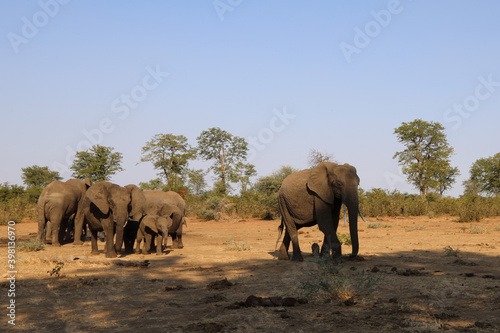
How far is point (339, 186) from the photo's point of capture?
38.4 ft

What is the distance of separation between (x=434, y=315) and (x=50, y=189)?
621 inches

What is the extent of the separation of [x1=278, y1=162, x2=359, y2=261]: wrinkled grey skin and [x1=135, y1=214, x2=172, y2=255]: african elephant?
400 cm

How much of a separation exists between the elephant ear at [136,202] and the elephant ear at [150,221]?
22 centimetres

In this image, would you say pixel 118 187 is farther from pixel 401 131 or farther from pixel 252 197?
pixel 401 131

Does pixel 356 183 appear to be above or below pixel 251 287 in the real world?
above

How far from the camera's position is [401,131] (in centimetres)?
5672

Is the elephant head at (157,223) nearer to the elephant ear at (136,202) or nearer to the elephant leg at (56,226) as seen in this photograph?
the elephant ear at (136,202)

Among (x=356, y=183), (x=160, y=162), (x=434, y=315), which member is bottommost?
(x=434, y=315)

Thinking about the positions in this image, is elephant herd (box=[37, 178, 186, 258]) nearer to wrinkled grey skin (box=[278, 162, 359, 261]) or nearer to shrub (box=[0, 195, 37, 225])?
wrinkled grey skin (box=[278, 162, 359, 261])

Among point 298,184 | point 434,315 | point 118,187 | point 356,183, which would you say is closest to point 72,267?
point 118,187

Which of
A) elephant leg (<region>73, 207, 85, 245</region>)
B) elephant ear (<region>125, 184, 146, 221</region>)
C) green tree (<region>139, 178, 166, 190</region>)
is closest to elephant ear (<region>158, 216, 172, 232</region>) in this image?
elephant ear (<region>125, 184, 146, 221</region>)

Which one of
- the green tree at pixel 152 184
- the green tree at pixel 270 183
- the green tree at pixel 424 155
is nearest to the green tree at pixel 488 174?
the green tree at pixel 424 155

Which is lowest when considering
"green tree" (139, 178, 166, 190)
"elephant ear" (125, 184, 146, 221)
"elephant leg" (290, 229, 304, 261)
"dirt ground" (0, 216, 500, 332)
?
"dirt ground" (0, 216, 500, 332)

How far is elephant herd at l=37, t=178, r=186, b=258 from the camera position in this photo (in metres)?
14.3
